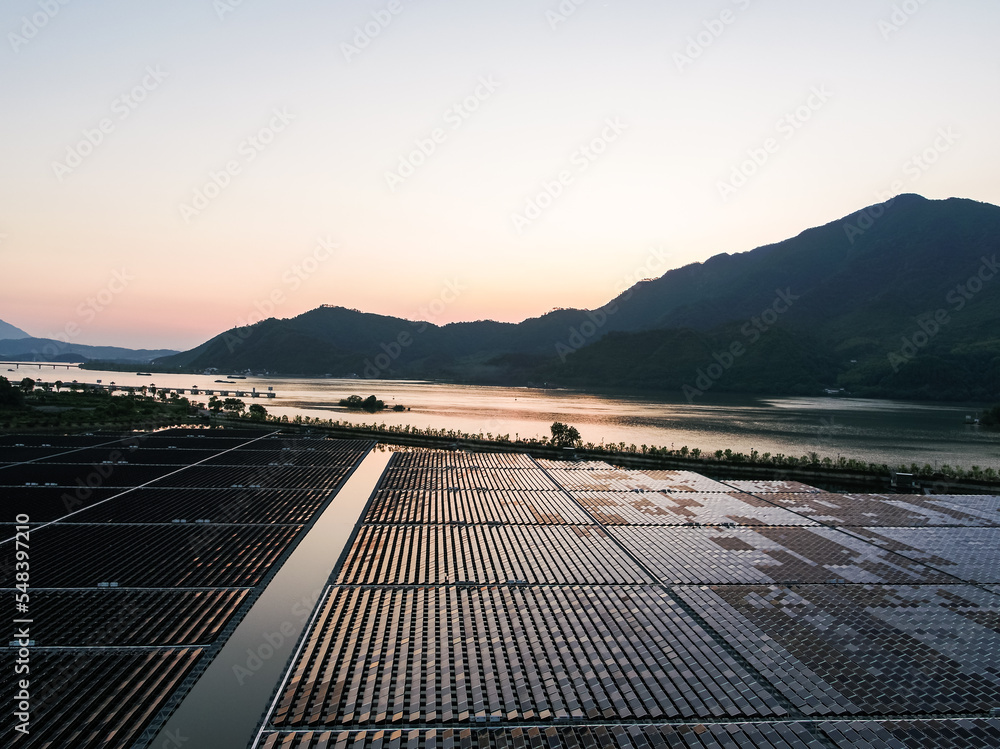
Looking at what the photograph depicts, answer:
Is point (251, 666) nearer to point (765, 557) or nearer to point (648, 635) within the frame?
point (648, 635)

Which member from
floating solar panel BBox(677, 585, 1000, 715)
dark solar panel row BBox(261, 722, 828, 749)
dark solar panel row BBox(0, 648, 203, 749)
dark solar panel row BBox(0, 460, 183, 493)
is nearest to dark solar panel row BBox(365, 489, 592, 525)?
floating solar panel BBox(677, 585, 1000, 715)

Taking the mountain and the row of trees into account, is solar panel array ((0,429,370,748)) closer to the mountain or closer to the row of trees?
the row of trees

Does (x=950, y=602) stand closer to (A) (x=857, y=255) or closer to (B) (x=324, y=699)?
(B) (x=324, y=699)

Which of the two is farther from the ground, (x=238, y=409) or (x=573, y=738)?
(x=238, y=409)

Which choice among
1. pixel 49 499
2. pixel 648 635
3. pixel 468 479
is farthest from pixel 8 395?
pixel 648 635

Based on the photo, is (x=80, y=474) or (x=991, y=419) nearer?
(x=80, y=474)

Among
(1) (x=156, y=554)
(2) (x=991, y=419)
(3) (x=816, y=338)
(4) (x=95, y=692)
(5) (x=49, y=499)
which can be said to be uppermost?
(3) (x=816, y=338)
